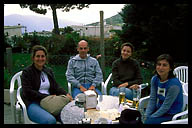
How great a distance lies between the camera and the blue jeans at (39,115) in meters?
2.48

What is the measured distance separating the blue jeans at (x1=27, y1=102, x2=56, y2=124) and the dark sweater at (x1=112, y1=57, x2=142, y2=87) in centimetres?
150

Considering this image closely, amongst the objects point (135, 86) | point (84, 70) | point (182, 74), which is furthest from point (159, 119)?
point (182, 74)

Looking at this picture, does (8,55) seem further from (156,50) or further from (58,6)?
(58,6)

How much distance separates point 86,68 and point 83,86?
1.06ft

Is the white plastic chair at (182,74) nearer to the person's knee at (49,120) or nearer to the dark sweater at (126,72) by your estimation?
the dark sweater at (126,72)

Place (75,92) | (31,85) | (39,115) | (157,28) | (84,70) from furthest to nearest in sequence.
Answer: (157,28) < (84,70) < (75,92) < (31,85) < (39,115)

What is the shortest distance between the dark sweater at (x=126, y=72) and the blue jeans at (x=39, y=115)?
1.50 meters

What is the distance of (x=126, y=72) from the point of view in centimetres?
372

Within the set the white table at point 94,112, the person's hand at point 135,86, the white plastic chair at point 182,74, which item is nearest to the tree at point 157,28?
the white plastic chair at point 182,74

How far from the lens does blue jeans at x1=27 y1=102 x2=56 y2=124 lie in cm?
248

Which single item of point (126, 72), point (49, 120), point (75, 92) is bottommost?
point (49, 120)

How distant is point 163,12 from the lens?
421 centimetres

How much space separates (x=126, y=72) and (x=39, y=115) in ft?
5.87

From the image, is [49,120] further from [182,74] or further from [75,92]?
[182,74]
